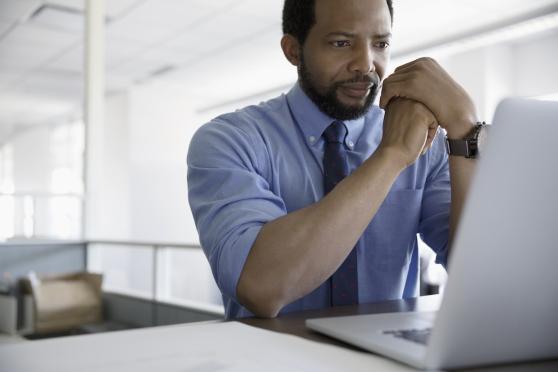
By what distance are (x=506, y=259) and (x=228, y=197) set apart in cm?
51

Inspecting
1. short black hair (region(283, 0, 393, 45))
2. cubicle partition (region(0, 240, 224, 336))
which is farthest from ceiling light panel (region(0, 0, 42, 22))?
short black hair (region(283, 0, 393, 45))

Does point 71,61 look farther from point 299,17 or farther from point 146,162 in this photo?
point 299,17

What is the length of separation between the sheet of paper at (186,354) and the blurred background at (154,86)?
2.84 feet

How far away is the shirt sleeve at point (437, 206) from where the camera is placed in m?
1.12

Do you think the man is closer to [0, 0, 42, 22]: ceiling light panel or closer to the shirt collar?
the shirt collar

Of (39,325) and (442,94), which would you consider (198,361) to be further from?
(39,325)

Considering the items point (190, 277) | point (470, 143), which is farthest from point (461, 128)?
point (190, 277)

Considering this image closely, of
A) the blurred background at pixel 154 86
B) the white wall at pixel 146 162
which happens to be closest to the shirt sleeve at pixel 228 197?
the blurred background at pixel 154 86

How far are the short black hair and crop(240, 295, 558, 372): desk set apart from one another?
0.58 m

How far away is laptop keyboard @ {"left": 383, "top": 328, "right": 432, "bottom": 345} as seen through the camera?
21.5 inches

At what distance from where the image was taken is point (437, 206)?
3.76 feet

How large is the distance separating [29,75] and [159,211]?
2187mm

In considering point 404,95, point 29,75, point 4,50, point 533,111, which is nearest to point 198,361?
point 533,111

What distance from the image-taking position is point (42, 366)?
502 millimetres
